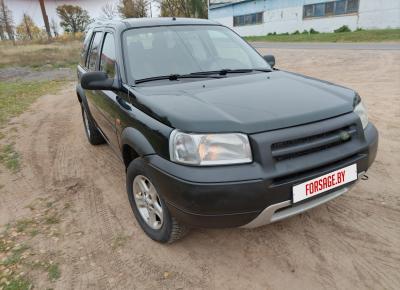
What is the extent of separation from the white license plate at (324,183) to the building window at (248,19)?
35506 mm

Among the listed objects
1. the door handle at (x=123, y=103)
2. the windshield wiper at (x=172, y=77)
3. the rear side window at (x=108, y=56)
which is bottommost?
the door handle at (x=123, y=103)

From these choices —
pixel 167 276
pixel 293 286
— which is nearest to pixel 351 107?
pixel 293 286

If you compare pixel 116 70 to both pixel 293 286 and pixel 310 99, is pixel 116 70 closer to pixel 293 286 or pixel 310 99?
pixel 310 99

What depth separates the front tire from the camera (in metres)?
2.59

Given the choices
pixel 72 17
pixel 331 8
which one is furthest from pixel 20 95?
pixel 72 17

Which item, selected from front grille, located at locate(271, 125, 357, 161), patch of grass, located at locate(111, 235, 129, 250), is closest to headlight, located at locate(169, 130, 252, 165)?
front grille, located at locate(271, 125, 357, 161)

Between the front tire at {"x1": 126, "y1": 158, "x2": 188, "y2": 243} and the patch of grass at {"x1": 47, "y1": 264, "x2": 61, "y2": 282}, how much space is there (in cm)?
74

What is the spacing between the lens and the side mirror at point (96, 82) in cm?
301

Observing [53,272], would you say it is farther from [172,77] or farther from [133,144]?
[172,77]

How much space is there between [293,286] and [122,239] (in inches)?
57.4

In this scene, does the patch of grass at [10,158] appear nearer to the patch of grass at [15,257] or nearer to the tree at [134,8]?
the patch of grass at [15,257]

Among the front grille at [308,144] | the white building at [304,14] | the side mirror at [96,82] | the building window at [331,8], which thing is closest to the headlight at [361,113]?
the front grille at [308,144]

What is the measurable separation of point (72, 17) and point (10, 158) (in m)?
74.3

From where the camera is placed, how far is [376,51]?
42.7ft
